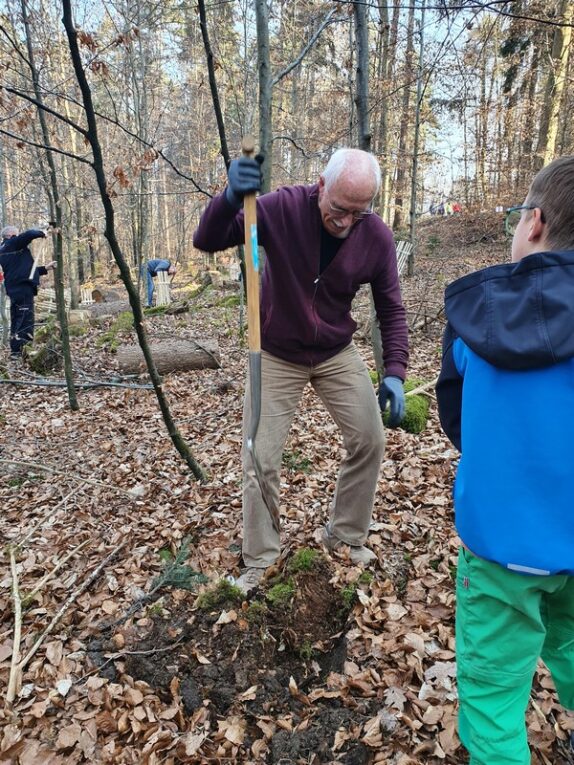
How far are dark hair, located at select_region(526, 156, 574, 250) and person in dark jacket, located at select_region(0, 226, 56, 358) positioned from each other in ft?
31.9

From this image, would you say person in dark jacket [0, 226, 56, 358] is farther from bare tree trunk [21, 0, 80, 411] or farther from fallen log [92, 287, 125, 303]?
fallen log [92, 287, 125, 303]

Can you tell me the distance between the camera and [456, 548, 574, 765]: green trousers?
1.45m

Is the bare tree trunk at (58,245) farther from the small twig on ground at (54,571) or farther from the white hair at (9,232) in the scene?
the white hair at (9,232)

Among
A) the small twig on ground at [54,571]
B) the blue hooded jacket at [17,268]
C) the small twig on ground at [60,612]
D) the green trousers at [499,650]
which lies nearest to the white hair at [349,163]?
the green trousers at [499,650]

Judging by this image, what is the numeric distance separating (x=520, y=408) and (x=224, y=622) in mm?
2092

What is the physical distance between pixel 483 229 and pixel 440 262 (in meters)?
3.82

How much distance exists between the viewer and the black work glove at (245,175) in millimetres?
2240

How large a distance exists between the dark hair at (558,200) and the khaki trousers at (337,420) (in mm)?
1627

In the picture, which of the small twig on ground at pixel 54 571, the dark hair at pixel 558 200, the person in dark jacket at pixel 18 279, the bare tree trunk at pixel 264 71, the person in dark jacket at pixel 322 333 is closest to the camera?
the dark hair at pixel 558 200

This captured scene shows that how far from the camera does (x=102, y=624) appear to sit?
2.79 metres

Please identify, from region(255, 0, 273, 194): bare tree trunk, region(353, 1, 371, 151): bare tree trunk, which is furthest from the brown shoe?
region(353, 1, 371, 151): bare tree trunk

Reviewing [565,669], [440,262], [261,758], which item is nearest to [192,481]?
[261,758]

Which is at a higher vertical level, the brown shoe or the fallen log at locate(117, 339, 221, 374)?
the fallen log at locate(117, 339, 221, 374)

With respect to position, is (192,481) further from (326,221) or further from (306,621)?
(326,221)
